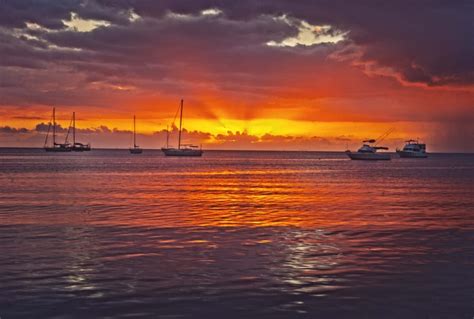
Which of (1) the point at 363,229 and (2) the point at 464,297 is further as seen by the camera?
(1) the point at 363,229

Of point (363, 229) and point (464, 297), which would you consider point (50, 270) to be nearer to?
point (464, 297)

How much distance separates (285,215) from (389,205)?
965 centimetres

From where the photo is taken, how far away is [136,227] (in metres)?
23.7

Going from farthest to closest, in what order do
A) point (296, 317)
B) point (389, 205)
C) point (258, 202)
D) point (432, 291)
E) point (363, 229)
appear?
point (258, 202) < point (389, 205) < point (363, 229) < point (432, 291) < point (296, 317)

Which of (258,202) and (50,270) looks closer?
(50,270)

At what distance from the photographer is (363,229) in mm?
23594

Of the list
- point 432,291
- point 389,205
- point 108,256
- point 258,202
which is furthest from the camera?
point 258,202

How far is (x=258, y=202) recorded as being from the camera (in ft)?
125

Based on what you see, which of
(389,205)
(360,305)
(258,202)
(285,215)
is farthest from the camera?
(258,202)

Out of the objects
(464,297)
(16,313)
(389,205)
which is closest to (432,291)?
(464,297)

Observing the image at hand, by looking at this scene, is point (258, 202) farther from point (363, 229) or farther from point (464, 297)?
point (464, 297)

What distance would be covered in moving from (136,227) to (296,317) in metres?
14.0

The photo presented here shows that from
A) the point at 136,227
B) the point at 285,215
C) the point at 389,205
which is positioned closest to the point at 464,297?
the point at 136,227

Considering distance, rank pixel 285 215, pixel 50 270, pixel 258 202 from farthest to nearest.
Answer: pixel 258 202, pixel 285 215, pixel 50 270
